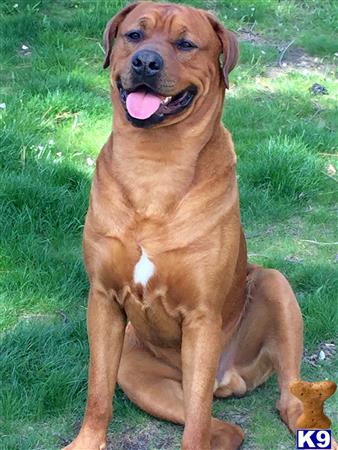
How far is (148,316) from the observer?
3.73 m

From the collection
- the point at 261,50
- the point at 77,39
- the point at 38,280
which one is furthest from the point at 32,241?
the point at 261,50

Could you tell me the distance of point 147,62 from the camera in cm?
343

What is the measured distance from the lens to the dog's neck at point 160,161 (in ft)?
11.9

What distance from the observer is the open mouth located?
3500 mm

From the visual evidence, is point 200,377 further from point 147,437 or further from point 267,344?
point 267,344

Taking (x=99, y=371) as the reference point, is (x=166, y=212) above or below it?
above

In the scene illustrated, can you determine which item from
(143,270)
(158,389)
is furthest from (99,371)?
(143,270)

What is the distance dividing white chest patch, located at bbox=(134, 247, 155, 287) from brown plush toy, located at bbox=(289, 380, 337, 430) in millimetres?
702

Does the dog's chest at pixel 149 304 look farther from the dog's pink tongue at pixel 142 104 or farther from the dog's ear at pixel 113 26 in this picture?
the dog's ear at pixel 113 26

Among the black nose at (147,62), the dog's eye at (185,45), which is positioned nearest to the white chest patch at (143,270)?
the black nose at (147,62)

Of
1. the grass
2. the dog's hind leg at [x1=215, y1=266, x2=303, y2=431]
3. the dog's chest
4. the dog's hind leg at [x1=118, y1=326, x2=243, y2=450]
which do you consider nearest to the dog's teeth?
the dog's chest

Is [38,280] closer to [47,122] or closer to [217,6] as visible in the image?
[47,122]

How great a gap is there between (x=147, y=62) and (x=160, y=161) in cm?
41

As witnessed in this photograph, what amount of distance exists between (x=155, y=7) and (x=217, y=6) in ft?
15.9
